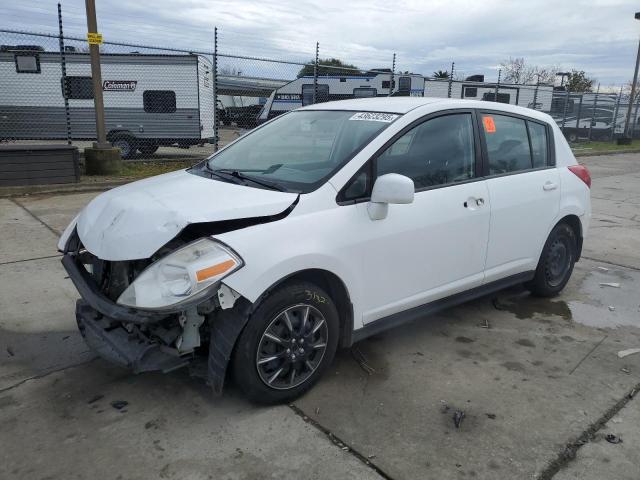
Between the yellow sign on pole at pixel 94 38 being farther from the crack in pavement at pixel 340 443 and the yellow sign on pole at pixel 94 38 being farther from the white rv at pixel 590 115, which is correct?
the white rv at pixel 590 115

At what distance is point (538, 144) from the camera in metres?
4.43

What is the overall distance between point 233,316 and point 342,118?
171 cm

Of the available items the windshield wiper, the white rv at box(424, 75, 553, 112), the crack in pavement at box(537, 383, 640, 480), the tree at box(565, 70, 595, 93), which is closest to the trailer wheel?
the white rv at box(424, 75, 553, 112)

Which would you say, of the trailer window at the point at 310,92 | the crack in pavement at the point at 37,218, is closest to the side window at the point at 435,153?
the crack in pavement at the point at 37,218

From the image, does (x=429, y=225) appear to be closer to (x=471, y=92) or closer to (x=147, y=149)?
(x=147, y=149)

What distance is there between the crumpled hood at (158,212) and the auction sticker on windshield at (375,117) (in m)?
0.92

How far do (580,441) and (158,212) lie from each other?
2.51 m

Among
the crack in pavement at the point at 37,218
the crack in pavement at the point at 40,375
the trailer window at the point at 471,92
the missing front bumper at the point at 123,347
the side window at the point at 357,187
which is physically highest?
the trailer window at the point at 471,92

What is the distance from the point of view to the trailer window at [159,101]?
14945 millimetres

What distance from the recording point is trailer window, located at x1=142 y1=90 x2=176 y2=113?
49.0 feet

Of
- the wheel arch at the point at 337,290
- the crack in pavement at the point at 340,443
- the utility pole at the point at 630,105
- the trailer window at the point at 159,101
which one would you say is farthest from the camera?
the utility pole at the point at 630,105

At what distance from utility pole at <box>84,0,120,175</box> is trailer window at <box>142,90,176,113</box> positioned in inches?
211

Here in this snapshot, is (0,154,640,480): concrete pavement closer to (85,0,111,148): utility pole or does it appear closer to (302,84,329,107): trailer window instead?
(85,0,111,148): utility pole

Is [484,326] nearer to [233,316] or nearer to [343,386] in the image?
[343,386]
